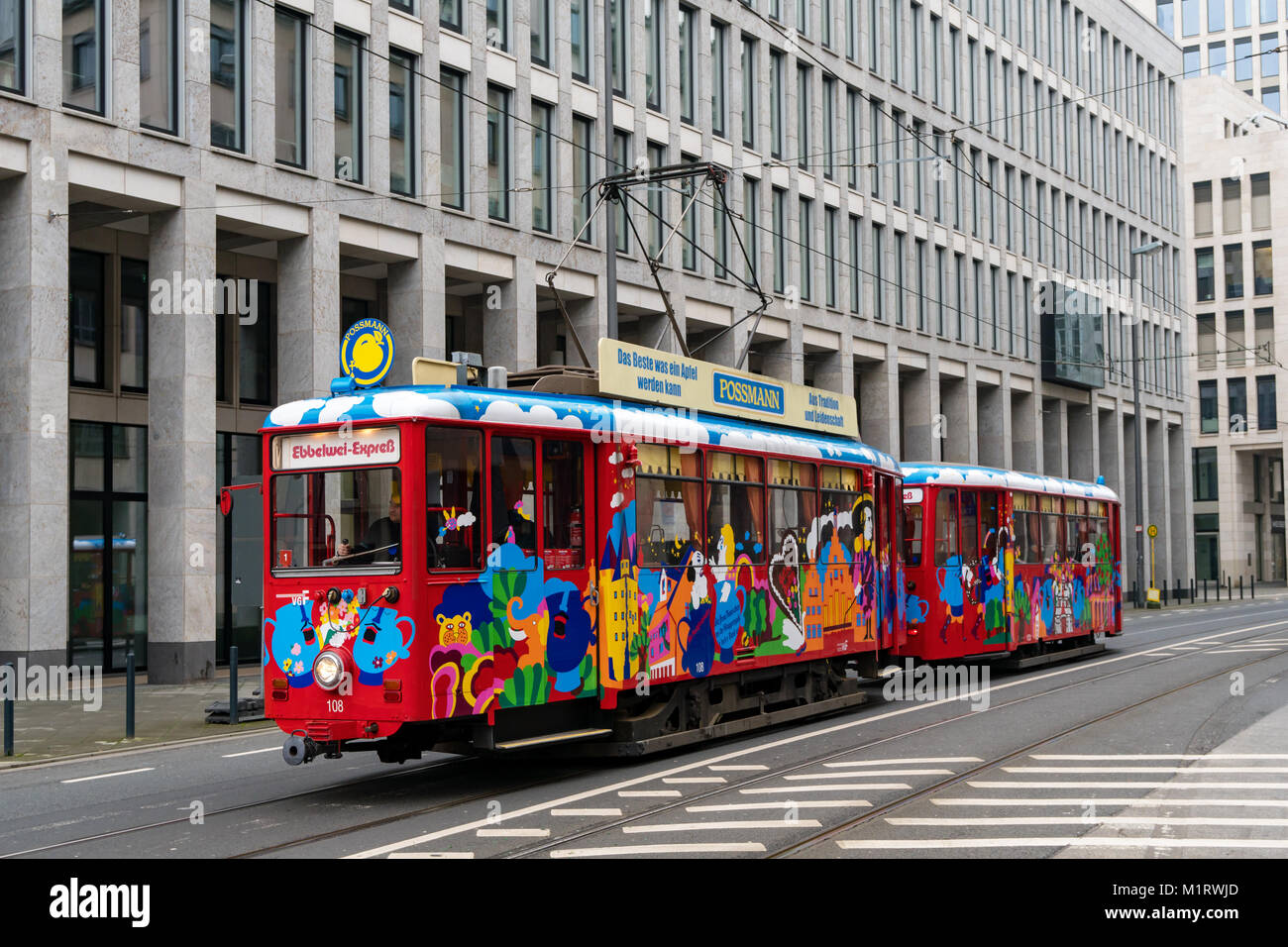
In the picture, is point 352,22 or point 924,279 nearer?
point 352,22

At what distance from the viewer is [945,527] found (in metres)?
20.9

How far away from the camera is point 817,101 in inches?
1614

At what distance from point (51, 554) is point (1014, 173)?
131ft

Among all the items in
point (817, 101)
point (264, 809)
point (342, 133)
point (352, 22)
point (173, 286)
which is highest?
point (817, 101)

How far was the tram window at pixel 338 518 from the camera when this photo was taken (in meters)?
10.7

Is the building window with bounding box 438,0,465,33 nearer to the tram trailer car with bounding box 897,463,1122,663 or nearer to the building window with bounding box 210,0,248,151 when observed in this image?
the building window with bounding box 210,0,248,151

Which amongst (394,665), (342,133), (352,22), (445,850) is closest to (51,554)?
(342,133)

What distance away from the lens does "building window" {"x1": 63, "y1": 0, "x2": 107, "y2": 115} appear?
22500 mm

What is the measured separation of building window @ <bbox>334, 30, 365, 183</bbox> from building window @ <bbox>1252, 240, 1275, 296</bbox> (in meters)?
65.0

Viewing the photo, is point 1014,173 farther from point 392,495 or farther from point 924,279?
point 392,495

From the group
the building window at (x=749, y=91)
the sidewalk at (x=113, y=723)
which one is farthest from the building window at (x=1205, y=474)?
the sidewalk at (x=113, y=723)

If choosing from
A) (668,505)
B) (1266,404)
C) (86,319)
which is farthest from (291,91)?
(1266,404)

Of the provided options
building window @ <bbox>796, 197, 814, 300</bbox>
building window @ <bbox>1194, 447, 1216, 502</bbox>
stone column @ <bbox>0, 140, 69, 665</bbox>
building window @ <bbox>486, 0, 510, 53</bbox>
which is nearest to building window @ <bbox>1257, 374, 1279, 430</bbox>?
building window @ <bbox>1194, 447, 1216, 502</bbox>

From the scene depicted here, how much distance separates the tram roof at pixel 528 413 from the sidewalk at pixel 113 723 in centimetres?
590
